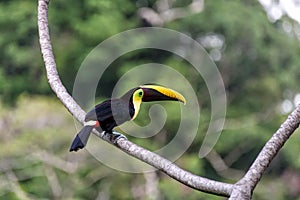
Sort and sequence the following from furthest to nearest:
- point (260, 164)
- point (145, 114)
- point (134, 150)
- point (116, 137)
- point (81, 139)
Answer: point (145, 114)
point (81, 139)
point (116, 137)
point (134, 150)
point (260, 164)

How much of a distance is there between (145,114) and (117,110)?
15.6ft

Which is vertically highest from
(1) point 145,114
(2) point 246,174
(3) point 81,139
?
(2) point 246,174

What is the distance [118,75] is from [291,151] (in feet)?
6.25

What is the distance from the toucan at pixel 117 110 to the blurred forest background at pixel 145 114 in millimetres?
3668

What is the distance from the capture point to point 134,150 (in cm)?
139

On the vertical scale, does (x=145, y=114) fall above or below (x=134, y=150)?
below

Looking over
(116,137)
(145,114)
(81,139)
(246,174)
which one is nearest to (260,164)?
(246,174)

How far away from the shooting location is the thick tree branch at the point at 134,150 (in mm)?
1235

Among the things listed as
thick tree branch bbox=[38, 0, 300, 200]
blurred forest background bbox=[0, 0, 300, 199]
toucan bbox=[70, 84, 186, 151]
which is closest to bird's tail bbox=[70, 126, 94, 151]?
toucan bbox=[70, 84, 186, 151]

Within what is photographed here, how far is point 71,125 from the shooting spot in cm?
573

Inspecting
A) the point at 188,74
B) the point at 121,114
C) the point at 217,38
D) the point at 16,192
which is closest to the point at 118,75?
the point at 188,74

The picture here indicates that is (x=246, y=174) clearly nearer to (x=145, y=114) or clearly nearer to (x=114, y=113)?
(x=114, y=113)

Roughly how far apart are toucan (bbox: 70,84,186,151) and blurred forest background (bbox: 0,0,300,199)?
3.67 metres

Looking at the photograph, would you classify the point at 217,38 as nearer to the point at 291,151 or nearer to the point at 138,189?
the point at 291,151
